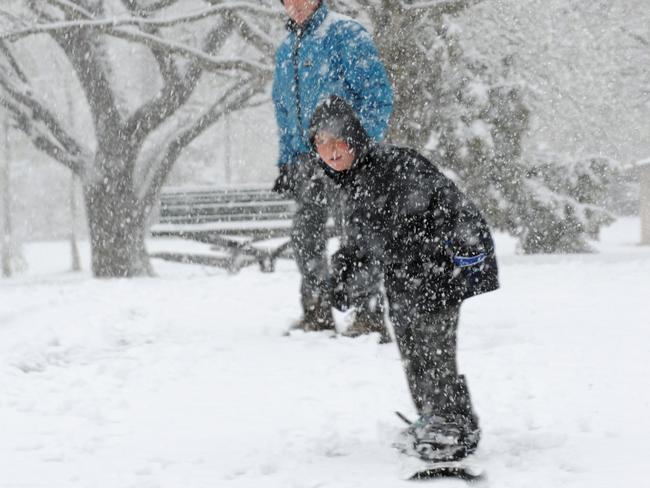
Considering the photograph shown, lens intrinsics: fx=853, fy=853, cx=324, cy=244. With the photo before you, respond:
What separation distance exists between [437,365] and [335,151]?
0.83 meters

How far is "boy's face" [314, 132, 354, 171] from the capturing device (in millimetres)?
2990

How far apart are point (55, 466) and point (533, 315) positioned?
3925 millimetres

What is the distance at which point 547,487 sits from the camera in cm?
262

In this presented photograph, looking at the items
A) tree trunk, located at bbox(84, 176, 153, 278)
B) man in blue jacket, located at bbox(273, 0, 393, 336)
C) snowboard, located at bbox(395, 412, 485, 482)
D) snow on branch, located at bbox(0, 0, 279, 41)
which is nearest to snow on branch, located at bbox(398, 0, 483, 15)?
snow on branch, located at bbox(0, 0, 279, 41)

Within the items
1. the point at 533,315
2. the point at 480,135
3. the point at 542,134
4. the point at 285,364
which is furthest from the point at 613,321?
the point at 542,134

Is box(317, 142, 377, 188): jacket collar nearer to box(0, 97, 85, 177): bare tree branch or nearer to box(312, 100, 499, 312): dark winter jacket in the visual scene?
box(312, 100, 499, 312): dark winter jacket

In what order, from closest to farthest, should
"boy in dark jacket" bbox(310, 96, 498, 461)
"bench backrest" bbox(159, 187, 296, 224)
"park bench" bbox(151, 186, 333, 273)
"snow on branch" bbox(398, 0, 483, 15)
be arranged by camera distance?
"boy in dark jacket" bbox(310, 96, 498, 461) < "snow on branch" bbox(398, 0, 483, 15) < "park bench" bbox(151, 186, 333, 273) < "bench backrest" bbox(159, 187, 296, 224)

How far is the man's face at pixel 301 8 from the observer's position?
15.9ft

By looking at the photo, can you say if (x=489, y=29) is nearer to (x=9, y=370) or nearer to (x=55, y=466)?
(x=9, y=370)

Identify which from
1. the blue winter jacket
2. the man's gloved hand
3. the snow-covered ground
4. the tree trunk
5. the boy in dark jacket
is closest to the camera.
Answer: the boy in dark jacket

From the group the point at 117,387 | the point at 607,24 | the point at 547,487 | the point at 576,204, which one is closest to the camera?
the point at 547,487

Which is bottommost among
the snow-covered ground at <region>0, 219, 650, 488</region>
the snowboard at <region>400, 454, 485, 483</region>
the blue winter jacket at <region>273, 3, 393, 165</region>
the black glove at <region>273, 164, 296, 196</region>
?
the snow-covered ground at <region>0, 219, 650, 488</region>

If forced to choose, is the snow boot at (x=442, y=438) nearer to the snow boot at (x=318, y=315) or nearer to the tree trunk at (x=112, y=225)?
the snow boot at (x=318, y=315)

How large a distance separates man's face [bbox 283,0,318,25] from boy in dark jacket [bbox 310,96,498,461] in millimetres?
1974
